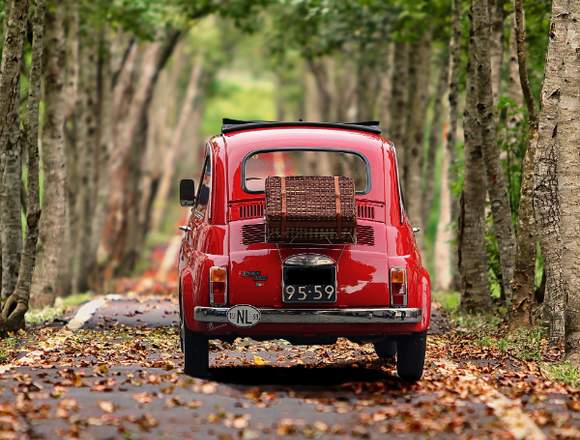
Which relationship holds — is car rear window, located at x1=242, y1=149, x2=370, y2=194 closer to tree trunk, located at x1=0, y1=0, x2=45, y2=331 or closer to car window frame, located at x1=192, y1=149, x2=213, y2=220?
car window frame, located at x1=192, y1=149, x2=213, y2=220

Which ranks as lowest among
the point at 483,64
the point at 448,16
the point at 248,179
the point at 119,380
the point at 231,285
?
the point at 119,380

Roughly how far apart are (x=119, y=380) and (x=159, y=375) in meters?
0.39

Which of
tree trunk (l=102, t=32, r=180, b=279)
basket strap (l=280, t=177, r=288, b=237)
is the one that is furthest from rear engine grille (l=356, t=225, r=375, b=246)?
tree trunk (l=102, t=32, r=180, b=279)

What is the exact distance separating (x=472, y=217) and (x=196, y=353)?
321 inches

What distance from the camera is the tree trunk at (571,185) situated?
12.8 meters

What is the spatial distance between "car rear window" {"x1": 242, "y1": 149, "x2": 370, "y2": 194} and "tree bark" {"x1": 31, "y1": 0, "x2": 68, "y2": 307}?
3.56 m

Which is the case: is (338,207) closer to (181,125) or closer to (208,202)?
(208,202)

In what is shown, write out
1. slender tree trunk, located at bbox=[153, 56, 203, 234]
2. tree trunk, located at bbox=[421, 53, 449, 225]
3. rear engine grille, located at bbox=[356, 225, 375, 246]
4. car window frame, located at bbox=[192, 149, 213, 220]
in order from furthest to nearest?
slender tree trunk, located at bbox=[153, 56, 203, 234] → tree trunk, located at bbox=[421, 53, 449, 225] → car window frame, located at bbox=[192, 149, 213, 220] → rear engine grille, located at bbox=[356, 225, 375, 246]

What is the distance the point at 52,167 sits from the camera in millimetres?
22703

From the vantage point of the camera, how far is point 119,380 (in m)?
11.7

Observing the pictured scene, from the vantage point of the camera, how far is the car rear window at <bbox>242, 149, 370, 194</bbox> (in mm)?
12617

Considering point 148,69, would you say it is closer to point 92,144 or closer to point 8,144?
point 92,144

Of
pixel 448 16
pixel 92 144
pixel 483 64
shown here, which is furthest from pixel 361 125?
pixel 92 144

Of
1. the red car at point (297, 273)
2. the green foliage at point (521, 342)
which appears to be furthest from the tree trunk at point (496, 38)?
the red car at point (297, 273)
